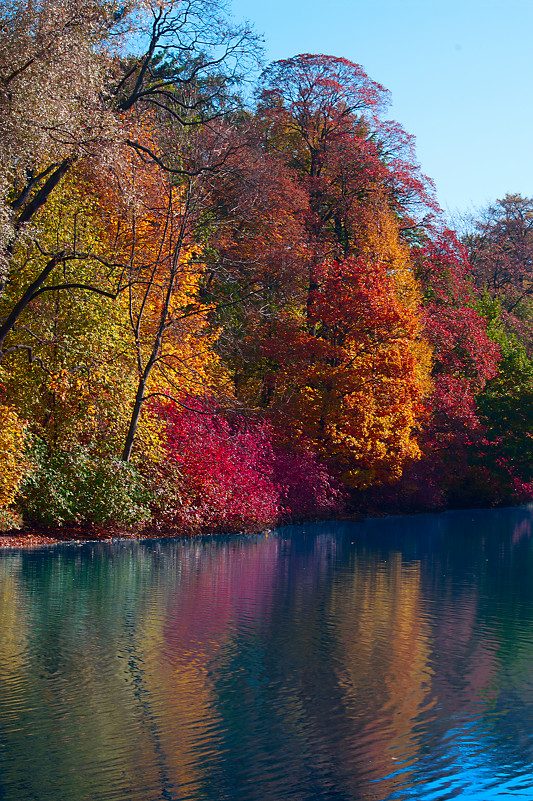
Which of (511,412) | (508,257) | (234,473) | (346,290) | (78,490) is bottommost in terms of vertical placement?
(78,490)

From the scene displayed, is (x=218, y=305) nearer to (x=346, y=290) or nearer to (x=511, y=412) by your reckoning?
(x=346, y=290)

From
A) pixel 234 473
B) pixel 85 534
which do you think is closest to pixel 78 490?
pixel 85 534

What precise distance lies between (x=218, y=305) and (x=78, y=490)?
426 inches

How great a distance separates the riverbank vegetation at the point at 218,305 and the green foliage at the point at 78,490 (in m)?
0.07

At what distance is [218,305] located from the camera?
110 feet

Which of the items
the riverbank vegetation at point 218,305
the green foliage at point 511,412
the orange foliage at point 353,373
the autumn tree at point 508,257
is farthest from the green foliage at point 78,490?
the autumn tree at point 508,257

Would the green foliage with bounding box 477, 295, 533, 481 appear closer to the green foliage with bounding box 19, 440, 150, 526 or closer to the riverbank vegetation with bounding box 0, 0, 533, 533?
the riverbank vegetation with bounding box 0, 0, 533, 533

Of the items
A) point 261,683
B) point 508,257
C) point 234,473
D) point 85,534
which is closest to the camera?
point 261,683

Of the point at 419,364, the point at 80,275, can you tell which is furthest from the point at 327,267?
the point at 80,275

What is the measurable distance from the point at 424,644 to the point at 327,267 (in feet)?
81.5

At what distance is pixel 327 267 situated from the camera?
35.9 m

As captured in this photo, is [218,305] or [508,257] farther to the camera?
[508,257]

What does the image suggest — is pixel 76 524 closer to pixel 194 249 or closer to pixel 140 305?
pixel 140 305

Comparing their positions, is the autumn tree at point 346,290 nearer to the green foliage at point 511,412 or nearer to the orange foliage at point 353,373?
the orange foliage at point 353,373
